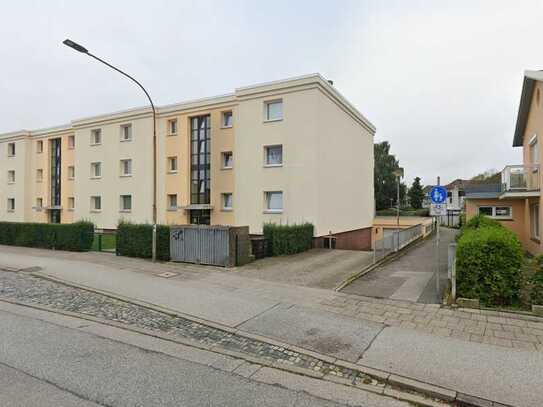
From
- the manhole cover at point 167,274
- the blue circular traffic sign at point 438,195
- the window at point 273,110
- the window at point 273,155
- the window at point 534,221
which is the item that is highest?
the window at point 273,110

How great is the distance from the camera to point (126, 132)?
81.5 feet

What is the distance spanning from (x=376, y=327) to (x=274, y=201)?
1302cm

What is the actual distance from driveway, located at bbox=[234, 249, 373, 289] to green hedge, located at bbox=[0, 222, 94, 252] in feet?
29.2

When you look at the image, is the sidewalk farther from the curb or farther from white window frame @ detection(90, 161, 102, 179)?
white window frame @ detection(90, 161, 102, 179)

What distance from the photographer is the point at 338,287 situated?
28.9 feet

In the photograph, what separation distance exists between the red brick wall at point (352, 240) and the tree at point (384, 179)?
92.3 ft

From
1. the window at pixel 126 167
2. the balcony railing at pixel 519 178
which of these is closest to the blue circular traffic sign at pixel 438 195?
the balcony railing at pixel 519 178

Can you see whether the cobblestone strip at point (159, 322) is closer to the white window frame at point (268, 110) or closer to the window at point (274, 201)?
the window at point (274, 201)

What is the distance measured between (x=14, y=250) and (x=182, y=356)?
16.2 metres

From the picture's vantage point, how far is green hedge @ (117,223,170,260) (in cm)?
1323

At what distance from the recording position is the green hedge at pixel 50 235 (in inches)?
633

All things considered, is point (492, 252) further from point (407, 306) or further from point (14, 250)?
point (14, 250)

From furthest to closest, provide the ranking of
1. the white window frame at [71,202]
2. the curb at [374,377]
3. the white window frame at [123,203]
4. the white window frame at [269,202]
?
the white window frame at [71,202] < the white window frame at [123,203] < the white window frame at [269,202] < the curb at [374,377]

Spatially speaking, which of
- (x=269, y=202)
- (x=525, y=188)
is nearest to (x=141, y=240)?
(x=269, y=202)
